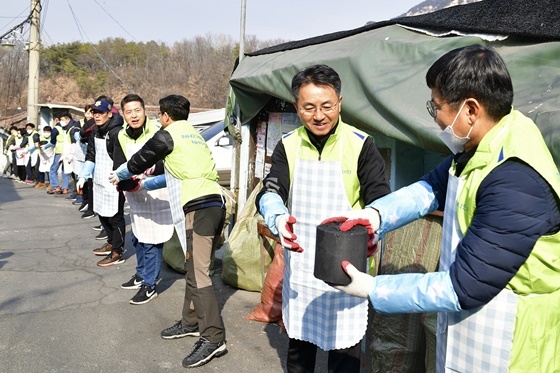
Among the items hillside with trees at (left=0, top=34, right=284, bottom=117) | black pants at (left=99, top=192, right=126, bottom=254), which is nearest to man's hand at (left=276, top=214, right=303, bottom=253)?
black pants at (left=99, top=192, right=126, bottom=254)

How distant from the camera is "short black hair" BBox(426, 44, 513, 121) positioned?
5.48ft

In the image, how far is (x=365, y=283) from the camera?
1.81 metres

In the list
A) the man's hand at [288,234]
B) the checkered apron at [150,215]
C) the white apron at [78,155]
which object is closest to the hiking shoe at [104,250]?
the checkered apron at [150,215]

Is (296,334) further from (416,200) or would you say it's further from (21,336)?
Answer: (21,336)

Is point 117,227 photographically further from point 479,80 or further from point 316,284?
point 479,80

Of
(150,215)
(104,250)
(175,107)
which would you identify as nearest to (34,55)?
(104,250)

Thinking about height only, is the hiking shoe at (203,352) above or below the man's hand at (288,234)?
below

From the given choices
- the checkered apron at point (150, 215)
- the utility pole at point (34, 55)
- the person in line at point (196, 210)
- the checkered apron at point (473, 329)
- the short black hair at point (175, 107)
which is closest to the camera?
the checkered apron at point (473, 329)

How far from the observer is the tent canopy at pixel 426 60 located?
3.17 metres

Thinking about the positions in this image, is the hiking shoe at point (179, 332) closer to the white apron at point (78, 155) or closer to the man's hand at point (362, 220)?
the man's hand at point (362, 220)

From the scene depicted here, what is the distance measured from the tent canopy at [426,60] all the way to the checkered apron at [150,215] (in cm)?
167

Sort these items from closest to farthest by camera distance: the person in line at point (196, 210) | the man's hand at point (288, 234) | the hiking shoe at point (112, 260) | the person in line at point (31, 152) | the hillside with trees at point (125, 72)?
the man's hand at point (288, 234) < the person in line at point (196, 210) < the hiking shoe at point (112, 260) < the person in line at point (31, 152) < the hillside with trees at point (125, 72)

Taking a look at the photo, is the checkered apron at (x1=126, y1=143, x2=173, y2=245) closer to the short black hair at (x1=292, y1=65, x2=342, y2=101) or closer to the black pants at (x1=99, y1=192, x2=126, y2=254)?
the black pants at (x1=99, y1=192, x2=126, y2=254)

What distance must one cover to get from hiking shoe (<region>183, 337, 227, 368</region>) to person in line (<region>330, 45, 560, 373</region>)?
2.43 metres
